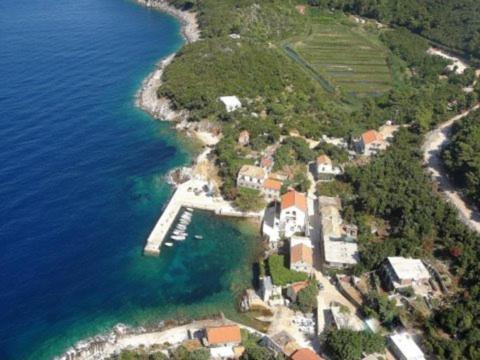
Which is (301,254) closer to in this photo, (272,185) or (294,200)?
(294,200)

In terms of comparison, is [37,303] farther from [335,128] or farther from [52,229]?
[335,128]

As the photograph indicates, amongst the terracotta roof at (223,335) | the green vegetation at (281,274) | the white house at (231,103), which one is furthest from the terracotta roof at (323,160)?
the terracotta roof at (223,335)

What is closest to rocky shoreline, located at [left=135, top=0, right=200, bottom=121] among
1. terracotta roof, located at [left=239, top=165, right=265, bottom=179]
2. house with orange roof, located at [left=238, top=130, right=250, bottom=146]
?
house with orange roof, located at [left=238, top=130, right=250, bottom=146]

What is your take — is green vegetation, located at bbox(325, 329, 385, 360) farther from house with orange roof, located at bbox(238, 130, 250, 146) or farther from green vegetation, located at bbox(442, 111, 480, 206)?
house with orange roof, located at bbox(238, 130, 250, 146)

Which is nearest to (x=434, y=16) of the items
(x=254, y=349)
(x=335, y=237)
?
(x=335, y=237)

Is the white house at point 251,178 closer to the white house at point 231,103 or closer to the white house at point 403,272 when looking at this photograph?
the white house at point 403,272

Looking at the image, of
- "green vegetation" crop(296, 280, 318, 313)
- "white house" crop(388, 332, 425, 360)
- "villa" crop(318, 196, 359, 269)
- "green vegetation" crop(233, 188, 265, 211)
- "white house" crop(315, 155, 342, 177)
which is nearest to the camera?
"white house" crop(388, 332, 425, 360)
